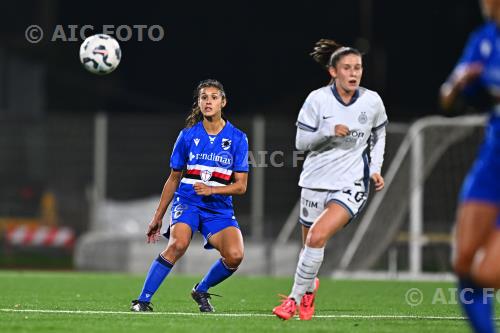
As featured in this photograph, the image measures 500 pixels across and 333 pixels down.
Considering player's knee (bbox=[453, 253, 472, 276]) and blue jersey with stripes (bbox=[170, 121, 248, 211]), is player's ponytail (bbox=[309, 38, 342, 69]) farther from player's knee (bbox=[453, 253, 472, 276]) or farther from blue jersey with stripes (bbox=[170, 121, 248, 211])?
player's knee (bbox=[453, 253, 472, 276])

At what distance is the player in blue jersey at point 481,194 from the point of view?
6.14 meters

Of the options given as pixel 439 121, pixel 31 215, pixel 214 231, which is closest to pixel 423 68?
pixel 439 121

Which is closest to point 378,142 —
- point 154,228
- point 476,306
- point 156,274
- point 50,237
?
point 154,228

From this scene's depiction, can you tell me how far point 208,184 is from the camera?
9547mm

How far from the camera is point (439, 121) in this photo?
1933 cm

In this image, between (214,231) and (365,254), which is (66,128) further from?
(214,231)

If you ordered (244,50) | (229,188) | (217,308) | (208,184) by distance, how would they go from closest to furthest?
(229,188) < (208,184) < (217,308) < (244,50)

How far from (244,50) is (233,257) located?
1804cm

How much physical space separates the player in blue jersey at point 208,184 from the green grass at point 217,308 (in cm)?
43

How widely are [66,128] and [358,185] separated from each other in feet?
48.8

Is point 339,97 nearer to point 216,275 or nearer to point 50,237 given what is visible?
point 216,275

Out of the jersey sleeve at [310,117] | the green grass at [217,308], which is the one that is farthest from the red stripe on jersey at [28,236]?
the jersey sleeve at [310,117]

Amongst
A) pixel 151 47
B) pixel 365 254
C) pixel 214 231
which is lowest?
pixel 365 254

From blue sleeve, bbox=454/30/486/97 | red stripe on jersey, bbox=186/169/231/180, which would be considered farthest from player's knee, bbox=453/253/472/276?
red stripe on jersey, bbox=186/169/231/180
